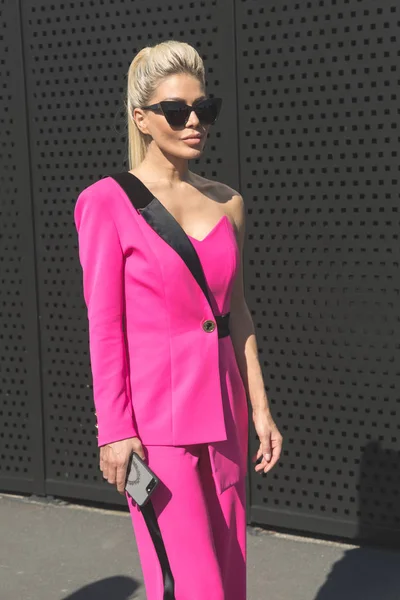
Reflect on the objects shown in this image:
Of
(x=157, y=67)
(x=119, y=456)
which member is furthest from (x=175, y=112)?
(x=119, y=456)

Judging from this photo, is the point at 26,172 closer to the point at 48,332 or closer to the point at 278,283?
the point at 48,332

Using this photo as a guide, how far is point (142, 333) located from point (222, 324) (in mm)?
270

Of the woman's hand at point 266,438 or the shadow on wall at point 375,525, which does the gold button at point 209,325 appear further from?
the shadow on wall at point 375,525

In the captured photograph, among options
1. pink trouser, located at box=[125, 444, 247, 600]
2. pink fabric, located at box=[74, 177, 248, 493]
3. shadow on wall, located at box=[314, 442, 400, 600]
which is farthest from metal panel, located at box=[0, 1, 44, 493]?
pink trouser, located at box=[125, 444, 247, 600]

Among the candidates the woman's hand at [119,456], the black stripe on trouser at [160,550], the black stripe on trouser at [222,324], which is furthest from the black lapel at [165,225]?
the black stripe on trouser at [160,550]

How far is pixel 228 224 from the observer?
332 centimetres

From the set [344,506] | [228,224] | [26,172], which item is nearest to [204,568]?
[228,224]

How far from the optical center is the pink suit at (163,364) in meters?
3.12

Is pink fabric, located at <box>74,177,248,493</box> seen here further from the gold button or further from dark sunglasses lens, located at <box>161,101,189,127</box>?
dark sunglasses lens, located at <box>161,101,189,127</box>

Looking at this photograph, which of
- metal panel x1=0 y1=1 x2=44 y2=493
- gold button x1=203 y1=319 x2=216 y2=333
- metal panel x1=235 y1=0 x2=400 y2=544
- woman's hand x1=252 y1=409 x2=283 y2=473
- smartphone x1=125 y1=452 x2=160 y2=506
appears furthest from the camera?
metal panel x1=0 y1=1 x2=44 y2=493

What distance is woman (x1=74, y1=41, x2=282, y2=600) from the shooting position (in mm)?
3117

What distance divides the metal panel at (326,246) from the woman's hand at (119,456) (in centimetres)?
219

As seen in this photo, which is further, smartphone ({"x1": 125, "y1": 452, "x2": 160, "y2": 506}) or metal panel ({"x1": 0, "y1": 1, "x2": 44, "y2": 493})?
metal panel ({"x1": 0, "y1": 1, "x2": 44, "y2": 493})

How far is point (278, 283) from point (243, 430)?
1.99 metres
